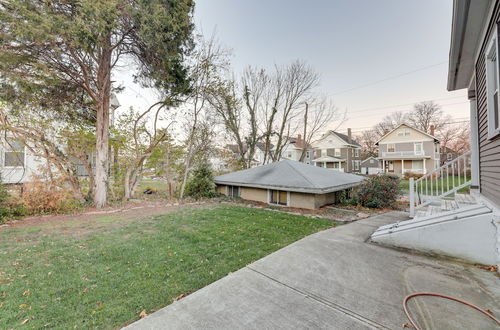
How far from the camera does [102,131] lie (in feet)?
26.9

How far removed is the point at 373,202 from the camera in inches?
318

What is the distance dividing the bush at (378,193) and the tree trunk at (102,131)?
11.0 m

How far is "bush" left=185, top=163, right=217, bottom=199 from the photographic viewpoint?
36.0 ft

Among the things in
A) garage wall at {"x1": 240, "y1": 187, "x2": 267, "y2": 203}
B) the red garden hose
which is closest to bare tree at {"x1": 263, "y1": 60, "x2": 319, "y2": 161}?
garage wall at {"x1": 240, "y1": 187, "x2": 267, "y2": 203}

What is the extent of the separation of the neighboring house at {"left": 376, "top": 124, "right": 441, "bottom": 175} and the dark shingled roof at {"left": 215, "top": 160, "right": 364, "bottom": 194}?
68.4 feet

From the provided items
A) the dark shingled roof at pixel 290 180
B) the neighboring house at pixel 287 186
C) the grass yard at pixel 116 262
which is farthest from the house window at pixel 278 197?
the grass yard at pixel 116 262

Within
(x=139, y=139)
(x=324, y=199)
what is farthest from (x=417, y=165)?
(x=139, y=139)

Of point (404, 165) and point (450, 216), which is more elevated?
point (404, 165)

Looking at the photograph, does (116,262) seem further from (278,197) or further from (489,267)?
(278,197)

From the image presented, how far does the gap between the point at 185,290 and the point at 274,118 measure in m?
15.4

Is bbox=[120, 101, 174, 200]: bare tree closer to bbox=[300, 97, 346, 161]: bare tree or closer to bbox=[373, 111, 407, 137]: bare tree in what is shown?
bbox=[300, 97, 346, 161]: bare tree

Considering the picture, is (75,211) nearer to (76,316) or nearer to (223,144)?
(76,316)

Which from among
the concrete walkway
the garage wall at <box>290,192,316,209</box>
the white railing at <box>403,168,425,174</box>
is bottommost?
the concrete walkway

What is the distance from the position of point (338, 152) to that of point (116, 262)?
3360 cm
